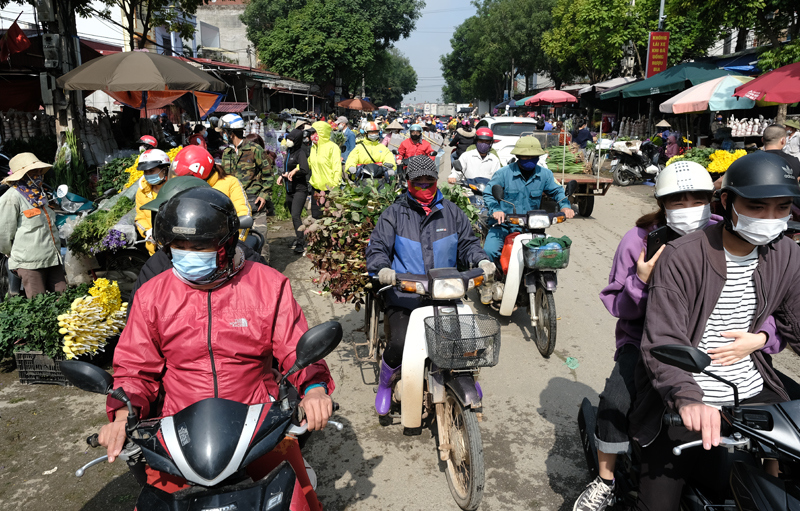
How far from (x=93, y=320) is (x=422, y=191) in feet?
10.3

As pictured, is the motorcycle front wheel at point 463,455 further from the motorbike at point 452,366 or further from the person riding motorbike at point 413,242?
the person riding motorbike at point 413,242

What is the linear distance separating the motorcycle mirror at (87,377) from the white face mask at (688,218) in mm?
2532

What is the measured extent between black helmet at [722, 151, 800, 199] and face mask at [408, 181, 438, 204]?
2.10 meters

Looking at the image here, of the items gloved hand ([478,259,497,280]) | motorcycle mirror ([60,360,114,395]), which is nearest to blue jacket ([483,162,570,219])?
gloved hand ([478,259,497,280])

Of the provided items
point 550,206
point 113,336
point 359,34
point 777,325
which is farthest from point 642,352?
point 359,34

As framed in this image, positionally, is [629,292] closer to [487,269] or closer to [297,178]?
[487,269]

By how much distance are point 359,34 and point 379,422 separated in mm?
45595

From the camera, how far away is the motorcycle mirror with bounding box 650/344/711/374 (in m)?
1.89

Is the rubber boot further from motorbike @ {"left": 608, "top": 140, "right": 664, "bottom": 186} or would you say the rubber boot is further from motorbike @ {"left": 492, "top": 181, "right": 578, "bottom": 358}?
motorbike @ {"left": 608, "top": 140, "right": 664, "bottom": 186}

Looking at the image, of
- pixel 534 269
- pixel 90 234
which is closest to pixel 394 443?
pixel 534 269

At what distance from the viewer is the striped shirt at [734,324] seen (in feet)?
7.58

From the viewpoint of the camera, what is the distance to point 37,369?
4984 mm

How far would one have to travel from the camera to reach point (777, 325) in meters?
2.40

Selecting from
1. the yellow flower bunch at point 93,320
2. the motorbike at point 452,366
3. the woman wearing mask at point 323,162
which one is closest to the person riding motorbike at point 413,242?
the motorbike at point 452,366
